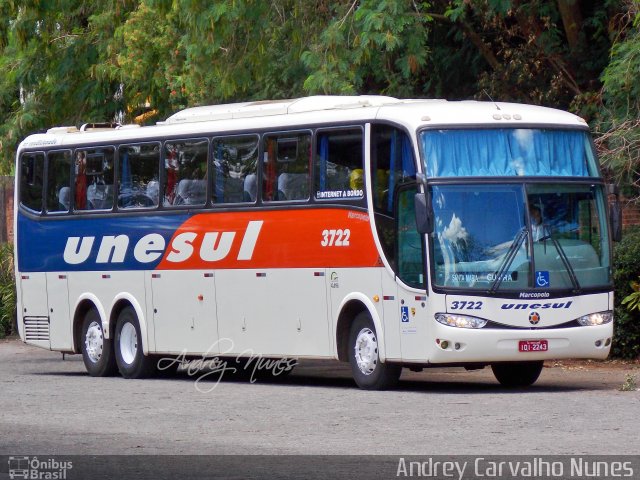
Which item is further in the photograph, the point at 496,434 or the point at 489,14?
the point at 489,14

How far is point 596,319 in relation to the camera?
17.2 m

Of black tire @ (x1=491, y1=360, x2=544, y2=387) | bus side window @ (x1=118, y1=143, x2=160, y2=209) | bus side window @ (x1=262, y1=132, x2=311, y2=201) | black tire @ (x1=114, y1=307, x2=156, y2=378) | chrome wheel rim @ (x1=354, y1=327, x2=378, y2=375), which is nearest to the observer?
chrome wheel rim @ (x1=354, y1=327, x2=378, y2=375)

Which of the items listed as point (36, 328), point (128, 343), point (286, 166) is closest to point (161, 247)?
point (128, 343)

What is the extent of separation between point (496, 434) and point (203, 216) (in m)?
8.56

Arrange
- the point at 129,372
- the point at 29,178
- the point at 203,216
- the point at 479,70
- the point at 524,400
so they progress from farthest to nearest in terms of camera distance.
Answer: the point at 479,70
the point at 29,178
the point at 129,372
the point at 203,216
the point at 524,400

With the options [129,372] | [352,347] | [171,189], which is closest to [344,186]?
[352,347]

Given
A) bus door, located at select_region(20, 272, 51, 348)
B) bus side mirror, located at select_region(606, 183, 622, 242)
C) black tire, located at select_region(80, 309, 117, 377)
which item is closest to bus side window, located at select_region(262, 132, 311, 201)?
bus side mirror, located at select_region(606, 183, 622, 242)

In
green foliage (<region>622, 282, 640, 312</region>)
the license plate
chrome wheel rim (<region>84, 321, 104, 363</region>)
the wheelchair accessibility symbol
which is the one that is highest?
the wheelchair accessibility symbol

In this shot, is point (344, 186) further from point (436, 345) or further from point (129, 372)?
point (129, 372)

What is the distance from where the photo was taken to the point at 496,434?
12.8 m

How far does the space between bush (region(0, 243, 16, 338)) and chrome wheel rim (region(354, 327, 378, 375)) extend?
1489 cm

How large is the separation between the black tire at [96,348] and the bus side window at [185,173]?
2505mm

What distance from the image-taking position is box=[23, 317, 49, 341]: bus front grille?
2347 centimetres

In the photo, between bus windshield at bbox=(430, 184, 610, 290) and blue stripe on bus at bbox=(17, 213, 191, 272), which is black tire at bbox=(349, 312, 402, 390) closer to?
bus windshield at bbox=(430, 184, 610, 290)
